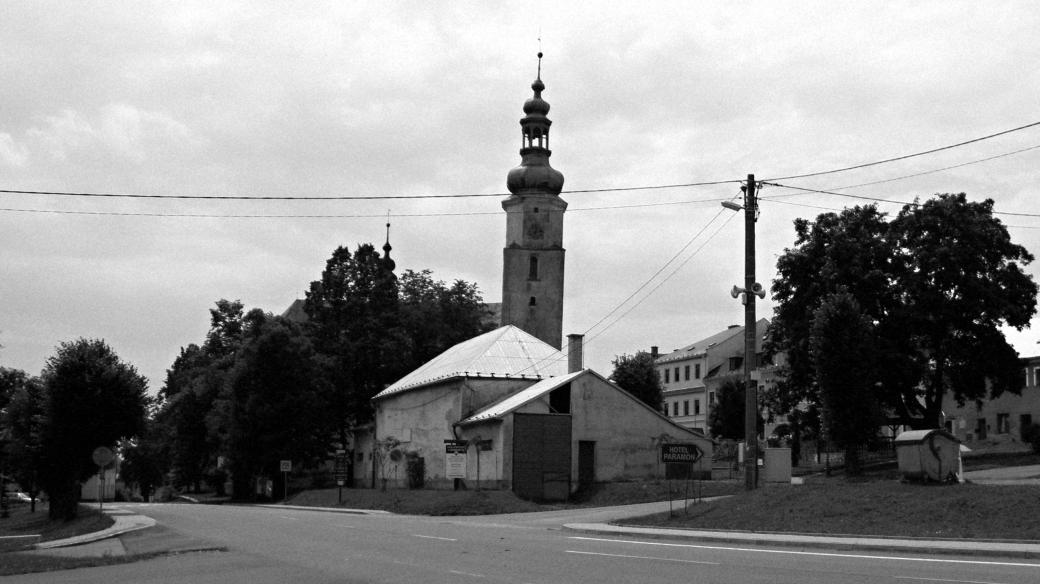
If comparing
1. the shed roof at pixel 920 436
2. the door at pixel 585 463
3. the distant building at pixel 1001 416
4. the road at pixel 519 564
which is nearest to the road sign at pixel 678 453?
the road at pixel 519 564

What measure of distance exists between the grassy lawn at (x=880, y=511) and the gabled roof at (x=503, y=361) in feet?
85.5

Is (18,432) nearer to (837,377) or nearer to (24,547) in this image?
(24,547)

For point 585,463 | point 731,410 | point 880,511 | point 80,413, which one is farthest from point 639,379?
point 880,511

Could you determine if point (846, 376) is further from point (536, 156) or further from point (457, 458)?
point (536, 156)

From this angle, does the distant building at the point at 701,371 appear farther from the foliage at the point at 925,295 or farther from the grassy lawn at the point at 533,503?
the grassy lawn at the point at 533,503

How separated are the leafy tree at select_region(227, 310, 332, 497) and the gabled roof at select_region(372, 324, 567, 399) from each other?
32.3ft

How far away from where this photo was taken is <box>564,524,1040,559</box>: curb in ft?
53.8

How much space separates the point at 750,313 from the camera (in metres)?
28.4

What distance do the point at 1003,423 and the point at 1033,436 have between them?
10.8 metres

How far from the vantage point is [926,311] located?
49.9 metres

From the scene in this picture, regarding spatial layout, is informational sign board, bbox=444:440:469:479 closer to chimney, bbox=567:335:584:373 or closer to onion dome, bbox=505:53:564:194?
chimney, bbox=567:335:584:373

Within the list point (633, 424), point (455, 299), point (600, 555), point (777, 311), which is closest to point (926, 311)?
point (777, 311)

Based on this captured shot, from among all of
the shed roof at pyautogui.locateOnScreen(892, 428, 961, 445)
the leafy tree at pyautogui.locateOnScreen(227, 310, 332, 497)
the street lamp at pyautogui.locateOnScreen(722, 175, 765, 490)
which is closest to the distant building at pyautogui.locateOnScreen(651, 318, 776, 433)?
the leafy tree at pyautogui.locateOnScreen(227, 310, 332, 497)

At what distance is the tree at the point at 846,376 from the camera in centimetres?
4381
